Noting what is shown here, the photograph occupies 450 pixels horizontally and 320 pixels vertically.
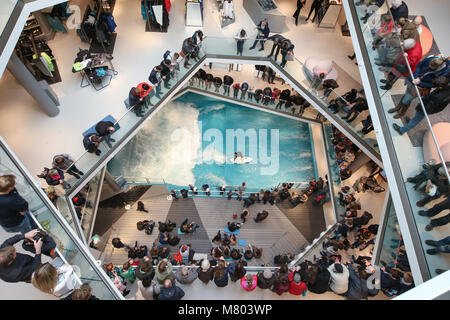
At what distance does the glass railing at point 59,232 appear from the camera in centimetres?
560

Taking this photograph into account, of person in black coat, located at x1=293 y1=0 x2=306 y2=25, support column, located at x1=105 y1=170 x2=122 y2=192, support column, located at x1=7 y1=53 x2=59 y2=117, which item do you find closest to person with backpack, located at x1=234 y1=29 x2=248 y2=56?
person in black coat, located at x1=293 y1=0 x2=306 y2=25

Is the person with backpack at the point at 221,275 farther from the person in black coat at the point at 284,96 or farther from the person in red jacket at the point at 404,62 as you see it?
the person in black coat at the point at 284,96

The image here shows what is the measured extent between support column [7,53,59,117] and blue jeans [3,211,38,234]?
606cm

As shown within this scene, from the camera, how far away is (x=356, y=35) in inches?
360

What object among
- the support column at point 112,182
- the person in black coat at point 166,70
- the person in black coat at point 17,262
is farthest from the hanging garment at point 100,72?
the person in black coat at point 17,262

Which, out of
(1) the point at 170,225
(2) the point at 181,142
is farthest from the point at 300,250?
(2) the point at 181,142

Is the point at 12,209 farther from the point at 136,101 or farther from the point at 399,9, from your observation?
the point at 399,9

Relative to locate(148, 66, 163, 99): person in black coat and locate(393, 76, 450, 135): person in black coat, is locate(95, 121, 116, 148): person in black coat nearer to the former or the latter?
locate(148, 66, 163, 99): person in black coat

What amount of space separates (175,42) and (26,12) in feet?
18.3

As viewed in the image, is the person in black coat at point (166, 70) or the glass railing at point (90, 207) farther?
the person in black coat at point (166, 70)

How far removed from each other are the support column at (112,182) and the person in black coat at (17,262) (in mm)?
7548

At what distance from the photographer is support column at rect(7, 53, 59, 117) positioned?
30.3ft

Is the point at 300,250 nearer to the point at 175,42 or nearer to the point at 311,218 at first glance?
Result: the point at 311,218

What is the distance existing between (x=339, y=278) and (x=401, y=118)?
13.4ft
